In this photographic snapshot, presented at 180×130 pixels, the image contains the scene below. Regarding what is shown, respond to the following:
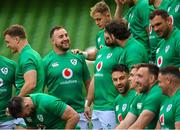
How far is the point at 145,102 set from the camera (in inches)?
238

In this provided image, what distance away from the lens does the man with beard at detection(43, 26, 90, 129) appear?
7297 millimetres

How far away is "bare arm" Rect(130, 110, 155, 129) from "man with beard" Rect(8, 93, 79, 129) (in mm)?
697

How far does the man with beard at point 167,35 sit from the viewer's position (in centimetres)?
639

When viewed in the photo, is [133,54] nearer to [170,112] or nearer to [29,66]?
[170,112]

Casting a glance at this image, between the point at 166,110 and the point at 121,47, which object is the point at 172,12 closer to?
the point at 121,47

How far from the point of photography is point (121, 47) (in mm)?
6902

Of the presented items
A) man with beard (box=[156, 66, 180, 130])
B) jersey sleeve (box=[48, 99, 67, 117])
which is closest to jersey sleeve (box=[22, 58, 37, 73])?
jersey sleeve (box=[48, 99, 67, 117])

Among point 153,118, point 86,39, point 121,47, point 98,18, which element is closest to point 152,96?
point 153,118

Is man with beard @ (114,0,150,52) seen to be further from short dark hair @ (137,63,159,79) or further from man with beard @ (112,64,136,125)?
short dark hair @ (137,63,159,79)

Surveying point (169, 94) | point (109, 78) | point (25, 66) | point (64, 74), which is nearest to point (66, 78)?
point (64, 74)

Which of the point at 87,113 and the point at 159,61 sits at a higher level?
the point at 159,61

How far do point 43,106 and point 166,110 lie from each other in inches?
52.5

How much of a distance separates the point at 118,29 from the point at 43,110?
120cm

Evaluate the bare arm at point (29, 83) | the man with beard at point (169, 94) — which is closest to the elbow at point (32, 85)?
the bare arm at point (29, 83)
